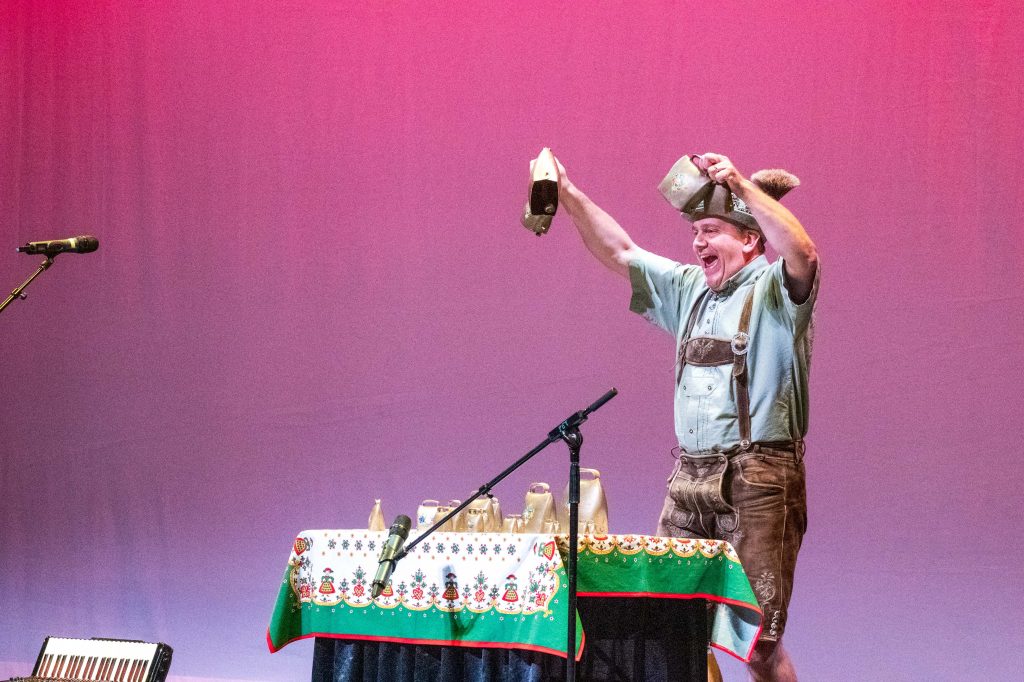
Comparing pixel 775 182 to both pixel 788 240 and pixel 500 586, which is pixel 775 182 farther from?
A: pixel 500 586

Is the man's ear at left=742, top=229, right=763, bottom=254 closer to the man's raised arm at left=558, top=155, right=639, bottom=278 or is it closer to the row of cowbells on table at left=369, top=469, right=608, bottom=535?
the man's raised arm at left=558, top=155, right=639, bottom=278

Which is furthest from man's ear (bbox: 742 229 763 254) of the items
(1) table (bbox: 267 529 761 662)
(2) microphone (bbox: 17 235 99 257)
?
(2) microphone (bbox: 17 235 99 257)

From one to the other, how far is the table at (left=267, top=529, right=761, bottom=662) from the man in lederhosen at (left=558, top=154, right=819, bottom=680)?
13.1 inches

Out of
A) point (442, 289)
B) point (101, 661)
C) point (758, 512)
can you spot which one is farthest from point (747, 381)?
point (101, 661)

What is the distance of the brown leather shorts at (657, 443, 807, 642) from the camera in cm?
285

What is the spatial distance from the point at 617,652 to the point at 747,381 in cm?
85

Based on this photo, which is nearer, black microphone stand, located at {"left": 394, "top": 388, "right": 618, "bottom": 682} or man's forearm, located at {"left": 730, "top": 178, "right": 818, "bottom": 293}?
black microphone stand, located at {"left": 394, "top": 388, "right": 618, "bottom": 682}

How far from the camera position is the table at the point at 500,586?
2.49 metres

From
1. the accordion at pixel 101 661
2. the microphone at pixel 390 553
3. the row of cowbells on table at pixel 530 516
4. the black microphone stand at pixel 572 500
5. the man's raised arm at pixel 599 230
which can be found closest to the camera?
the black microphone stand at pixel 572 500

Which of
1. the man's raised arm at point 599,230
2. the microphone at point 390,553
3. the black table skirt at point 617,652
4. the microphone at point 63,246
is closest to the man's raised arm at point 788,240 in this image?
the man's raised arm at point 599,230

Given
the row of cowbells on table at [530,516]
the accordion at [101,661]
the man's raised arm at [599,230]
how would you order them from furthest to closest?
the man's raised arm at [599,230] < the accordion at [101,661] < the row of cowbells on table at [530,516]

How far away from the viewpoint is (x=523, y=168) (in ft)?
13.7

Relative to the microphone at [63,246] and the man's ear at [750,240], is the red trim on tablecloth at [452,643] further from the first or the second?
the microphone at [63,246]

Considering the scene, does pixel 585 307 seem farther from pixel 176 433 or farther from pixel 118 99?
pixel 118 99
